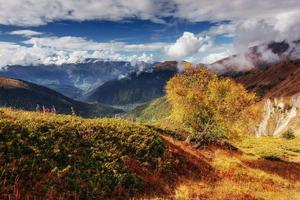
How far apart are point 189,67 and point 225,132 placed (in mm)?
12571

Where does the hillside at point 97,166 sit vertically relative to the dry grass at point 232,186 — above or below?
above

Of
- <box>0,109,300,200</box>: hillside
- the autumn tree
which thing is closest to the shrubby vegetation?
<box>0,109,300,200</box>: hillside

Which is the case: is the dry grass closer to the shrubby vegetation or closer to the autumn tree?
the shrubby vegetation

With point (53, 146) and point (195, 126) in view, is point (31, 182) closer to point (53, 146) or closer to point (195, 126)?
Answer: point (53, 146)

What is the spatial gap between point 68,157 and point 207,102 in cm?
2354

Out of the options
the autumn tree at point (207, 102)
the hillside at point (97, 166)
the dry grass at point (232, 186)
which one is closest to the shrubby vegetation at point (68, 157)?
the hillside at point (97, 166)

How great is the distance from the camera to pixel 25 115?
60.3 feet

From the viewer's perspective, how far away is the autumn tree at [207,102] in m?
36.4

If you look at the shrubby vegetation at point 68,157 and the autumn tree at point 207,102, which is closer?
the shrubby vegetation at point 68,157

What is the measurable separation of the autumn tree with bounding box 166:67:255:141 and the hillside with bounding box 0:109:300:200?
518 inches

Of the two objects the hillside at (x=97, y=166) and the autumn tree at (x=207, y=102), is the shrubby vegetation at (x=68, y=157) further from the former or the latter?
the autumn tree at (x=207, y=102)

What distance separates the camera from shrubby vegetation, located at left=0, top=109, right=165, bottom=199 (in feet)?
45.4

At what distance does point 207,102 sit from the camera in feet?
123

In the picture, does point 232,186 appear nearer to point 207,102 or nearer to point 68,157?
point 68,157
